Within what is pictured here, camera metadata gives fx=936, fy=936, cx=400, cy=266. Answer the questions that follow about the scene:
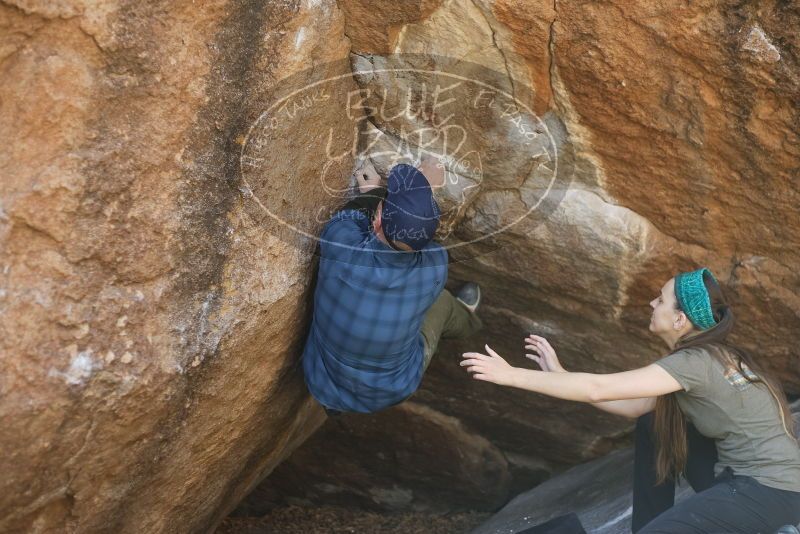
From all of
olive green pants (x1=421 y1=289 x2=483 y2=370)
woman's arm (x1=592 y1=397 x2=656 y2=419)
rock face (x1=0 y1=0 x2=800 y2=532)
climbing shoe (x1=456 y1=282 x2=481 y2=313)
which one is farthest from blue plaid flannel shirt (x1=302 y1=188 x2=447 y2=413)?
woman's arm (x1=592 y1=397 x2=656 y2=419)

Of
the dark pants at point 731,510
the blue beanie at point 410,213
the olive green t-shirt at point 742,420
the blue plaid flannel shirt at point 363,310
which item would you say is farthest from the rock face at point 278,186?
the dark pants at point 731,510

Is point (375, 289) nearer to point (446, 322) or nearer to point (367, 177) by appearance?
point (367, 177)

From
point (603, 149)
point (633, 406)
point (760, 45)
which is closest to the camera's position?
point (760, 45)

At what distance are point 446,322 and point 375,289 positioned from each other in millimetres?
697

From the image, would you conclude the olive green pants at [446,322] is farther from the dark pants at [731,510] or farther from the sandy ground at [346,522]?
the sandy ground at [346,522]

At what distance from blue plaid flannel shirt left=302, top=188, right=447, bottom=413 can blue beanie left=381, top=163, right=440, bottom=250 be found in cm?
8

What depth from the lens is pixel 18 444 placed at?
2469 mm

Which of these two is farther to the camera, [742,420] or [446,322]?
[446,322]

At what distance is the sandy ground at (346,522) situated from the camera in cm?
477

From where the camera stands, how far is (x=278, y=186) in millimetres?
2891

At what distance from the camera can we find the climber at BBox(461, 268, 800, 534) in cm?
289

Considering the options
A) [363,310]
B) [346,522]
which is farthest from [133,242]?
[346,522]

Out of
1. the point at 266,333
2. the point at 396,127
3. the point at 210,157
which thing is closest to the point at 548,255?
the point at 396,127

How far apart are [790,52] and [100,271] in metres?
2.06
